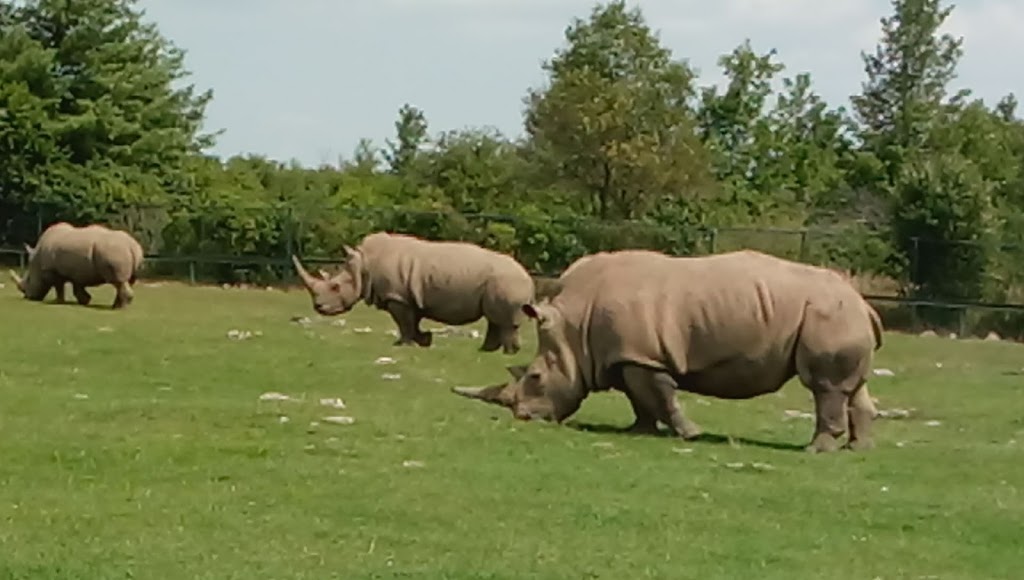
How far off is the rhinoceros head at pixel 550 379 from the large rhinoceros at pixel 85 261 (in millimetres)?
18760

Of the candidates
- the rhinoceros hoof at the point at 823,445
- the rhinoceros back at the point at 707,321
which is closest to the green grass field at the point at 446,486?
the rhinoceros hoof at the point at 823,445

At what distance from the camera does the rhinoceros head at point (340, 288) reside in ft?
94.3

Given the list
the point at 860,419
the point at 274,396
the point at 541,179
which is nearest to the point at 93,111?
the point at 541,179

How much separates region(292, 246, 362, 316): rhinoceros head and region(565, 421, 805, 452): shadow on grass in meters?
11.9

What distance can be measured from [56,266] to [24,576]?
2663 centimetres

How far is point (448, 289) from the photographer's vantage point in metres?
27.7

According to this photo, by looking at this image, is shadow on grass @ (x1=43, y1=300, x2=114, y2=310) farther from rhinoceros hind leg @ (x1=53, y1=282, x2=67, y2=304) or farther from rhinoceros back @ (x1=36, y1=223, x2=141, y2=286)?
rhinoceros back @ (x1=36, y1=223, x2=141, y2=286)

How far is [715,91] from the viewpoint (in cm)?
7019

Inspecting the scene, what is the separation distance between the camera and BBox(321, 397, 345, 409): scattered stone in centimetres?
1742

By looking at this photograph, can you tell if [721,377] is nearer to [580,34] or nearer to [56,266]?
[56,266]

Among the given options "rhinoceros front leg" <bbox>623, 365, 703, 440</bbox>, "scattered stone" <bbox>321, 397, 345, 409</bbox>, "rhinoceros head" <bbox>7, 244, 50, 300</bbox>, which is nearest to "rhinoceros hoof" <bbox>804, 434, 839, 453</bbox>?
"rhinoceros front leg" <bbox>623, 365, 703, 440</bbox>

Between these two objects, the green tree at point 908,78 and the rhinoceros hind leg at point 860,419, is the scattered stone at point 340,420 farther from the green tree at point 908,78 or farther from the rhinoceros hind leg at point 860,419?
the green tree at point 908,78

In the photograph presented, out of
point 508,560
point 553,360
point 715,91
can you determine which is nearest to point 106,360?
point 553,360

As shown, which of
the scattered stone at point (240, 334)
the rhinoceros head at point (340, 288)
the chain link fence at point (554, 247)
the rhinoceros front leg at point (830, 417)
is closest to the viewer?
the rhinoceros front leg at point (830, 417)
